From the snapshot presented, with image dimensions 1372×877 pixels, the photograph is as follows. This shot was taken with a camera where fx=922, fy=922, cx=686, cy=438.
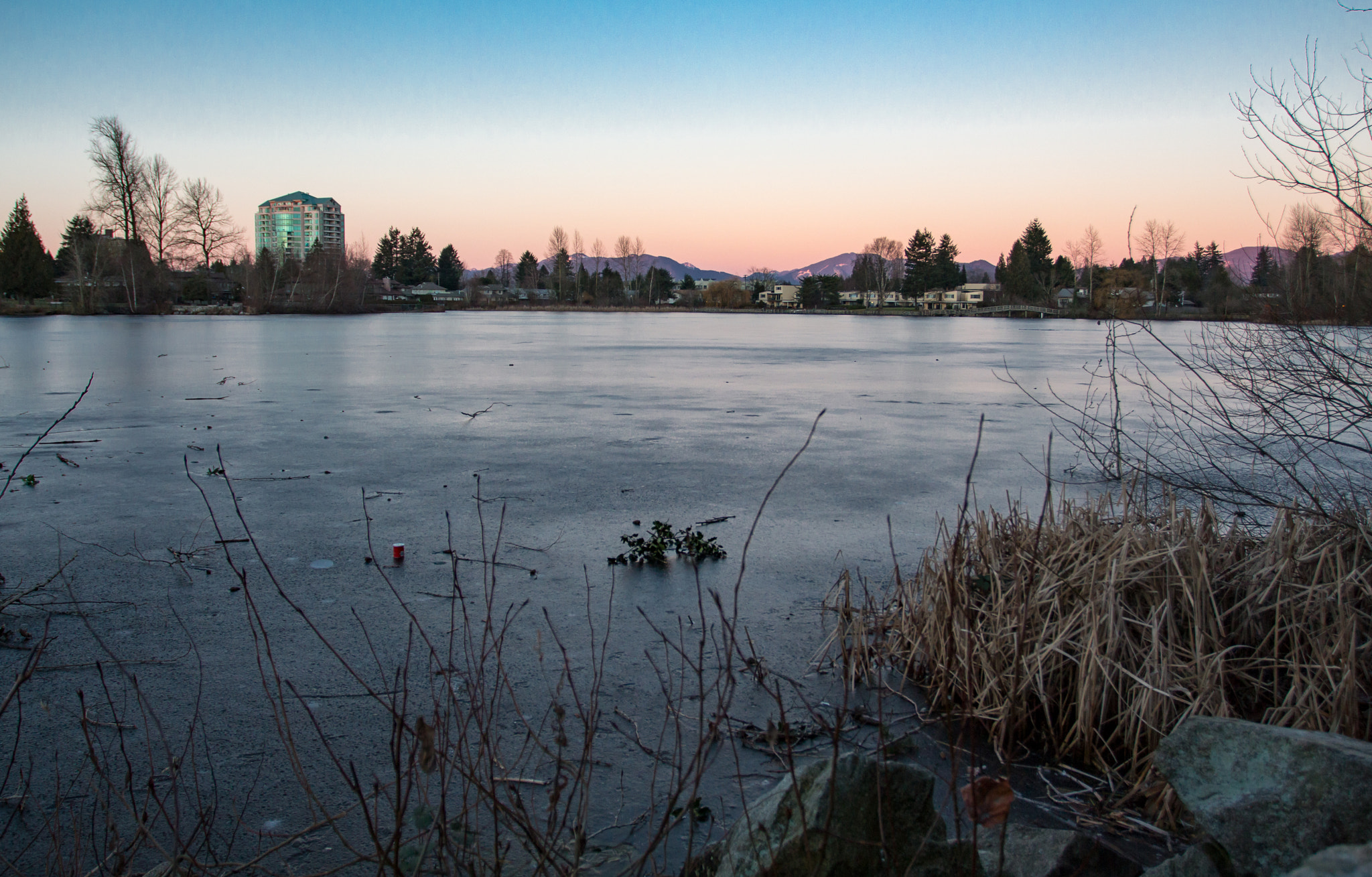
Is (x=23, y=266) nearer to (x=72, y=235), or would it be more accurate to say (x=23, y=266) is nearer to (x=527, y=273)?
(x=72, y=235)

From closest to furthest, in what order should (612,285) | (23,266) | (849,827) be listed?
1. (849,827)
2. (23,266)
3. (612,285)

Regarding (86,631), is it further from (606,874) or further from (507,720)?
(606,874)

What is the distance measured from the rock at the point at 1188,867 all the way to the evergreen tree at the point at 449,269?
535 ft

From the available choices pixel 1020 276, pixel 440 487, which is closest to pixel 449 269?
pixel 1020 276

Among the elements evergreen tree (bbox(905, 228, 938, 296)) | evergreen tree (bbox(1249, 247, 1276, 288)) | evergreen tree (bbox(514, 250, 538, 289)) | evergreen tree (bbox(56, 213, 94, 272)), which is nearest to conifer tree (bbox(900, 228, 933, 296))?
evergreen tree (bbox(905, 228, 938, 296))

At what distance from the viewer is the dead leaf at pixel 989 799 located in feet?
5.25

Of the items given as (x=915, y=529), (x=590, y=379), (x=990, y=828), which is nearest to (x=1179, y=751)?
(x=990, y=828)

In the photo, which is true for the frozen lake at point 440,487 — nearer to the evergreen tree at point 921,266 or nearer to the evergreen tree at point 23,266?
the evergreen tree at point 23,266

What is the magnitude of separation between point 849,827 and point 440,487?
699 cm

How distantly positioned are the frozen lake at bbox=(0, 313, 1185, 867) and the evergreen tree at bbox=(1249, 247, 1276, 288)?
2.77 meters

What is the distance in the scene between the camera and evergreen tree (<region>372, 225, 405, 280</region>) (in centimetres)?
15600

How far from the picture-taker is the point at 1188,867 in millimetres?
2596

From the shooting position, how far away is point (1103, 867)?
9.38 feet

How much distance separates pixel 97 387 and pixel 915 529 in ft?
54.9
